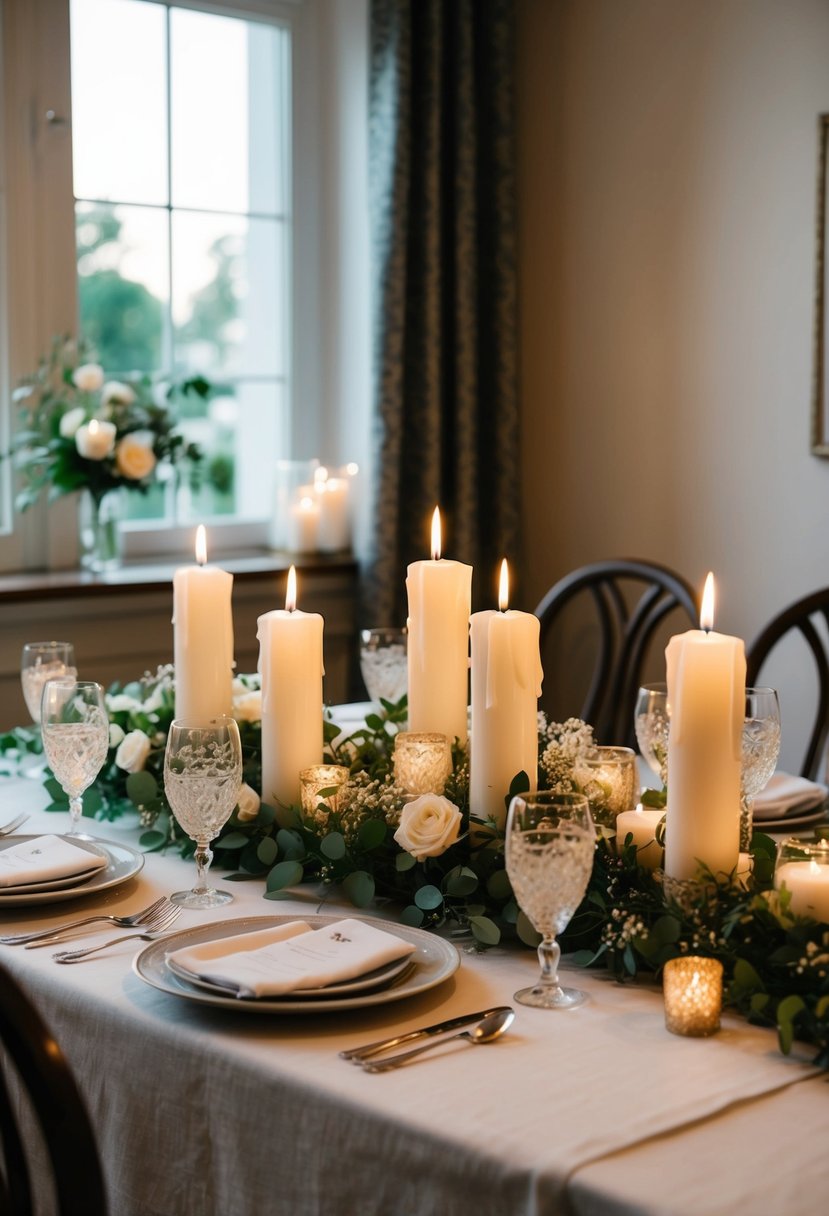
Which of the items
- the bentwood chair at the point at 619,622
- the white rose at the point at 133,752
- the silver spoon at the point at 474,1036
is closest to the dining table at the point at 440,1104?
the silver spoon at the point at 474,1036

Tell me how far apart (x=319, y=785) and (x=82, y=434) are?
167cm

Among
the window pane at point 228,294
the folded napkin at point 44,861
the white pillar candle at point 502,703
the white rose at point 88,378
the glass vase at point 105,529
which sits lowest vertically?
the folded napkin at point 44,861

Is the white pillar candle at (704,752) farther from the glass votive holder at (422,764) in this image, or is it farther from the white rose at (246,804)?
the white rose at (246,804)

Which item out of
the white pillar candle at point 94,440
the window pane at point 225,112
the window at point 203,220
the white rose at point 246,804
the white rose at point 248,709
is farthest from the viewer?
the window pane at point 225,112

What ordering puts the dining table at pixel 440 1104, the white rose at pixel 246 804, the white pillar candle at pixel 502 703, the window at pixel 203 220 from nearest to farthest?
1. the dining table at pixel 440 1104
2. the white pillar candle at pixel 502 703
3. the white rose at pixel 246 804
4. the window at pixel 203 220

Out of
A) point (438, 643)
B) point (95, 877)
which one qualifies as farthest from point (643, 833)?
point (95, 877)

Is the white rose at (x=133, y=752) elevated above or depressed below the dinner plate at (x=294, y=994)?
above

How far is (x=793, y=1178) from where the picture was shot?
88 cm

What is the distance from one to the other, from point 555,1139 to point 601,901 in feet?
1.12

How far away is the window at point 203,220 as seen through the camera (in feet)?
10.1

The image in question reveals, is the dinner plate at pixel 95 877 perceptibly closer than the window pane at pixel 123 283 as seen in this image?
Yes

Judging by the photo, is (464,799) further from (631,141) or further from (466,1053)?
(631,141)

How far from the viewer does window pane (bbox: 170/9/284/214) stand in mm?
3330

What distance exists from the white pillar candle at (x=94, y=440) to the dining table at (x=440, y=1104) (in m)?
1.80
